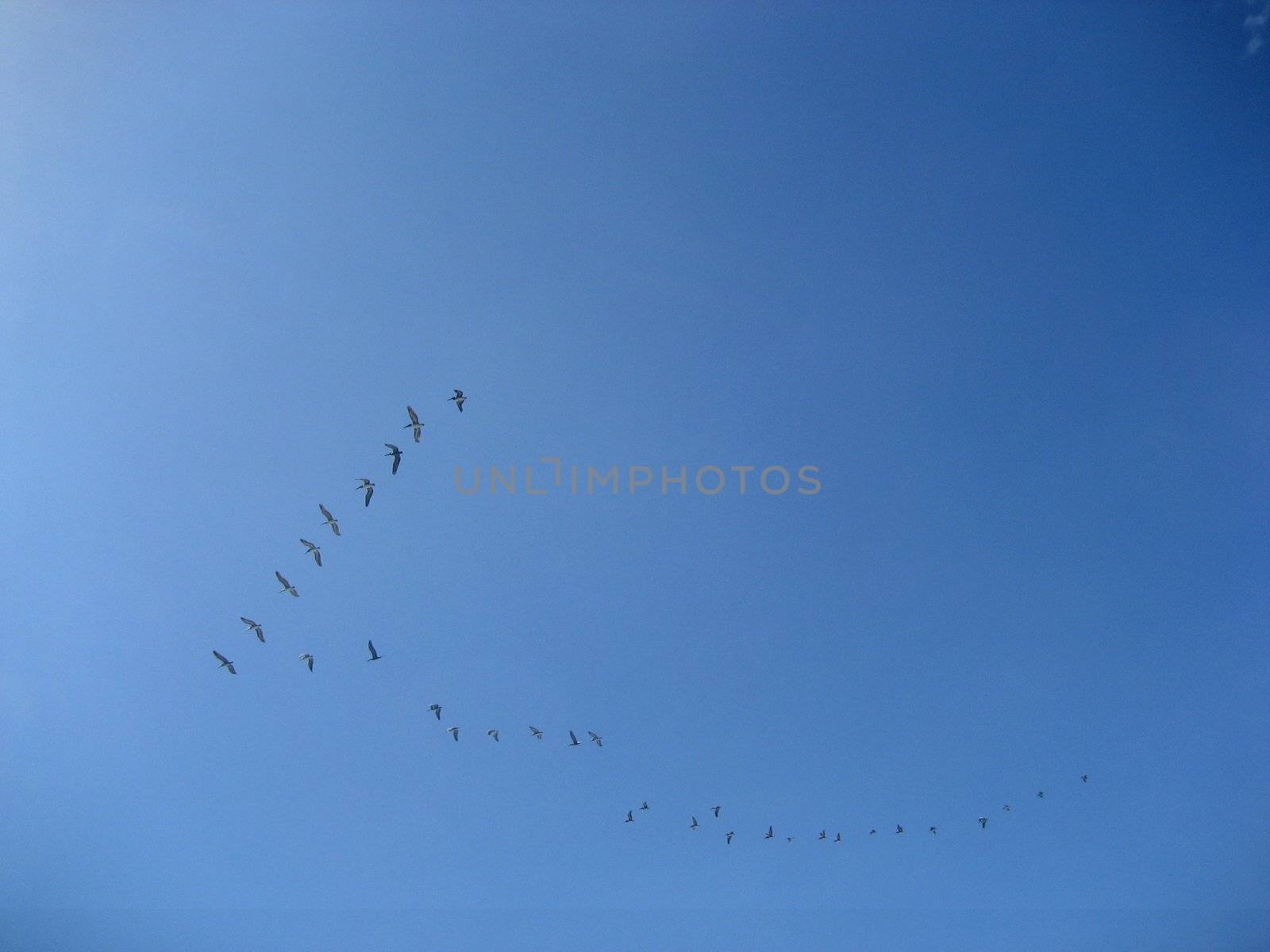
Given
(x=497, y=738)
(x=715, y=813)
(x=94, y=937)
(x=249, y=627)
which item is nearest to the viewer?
(x=249, y=627)

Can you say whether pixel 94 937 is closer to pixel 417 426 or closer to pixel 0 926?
pixel 0 926

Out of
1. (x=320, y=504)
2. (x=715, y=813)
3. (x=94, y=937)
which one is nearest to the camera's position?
(x=320, y=504)

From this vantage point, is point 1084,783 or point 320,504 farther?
point 1084,783

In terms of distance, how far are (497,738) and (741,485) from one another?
25.6 m

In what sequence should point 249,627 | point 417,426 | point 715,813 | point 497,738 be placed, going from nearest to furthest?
1. point 417,426
2. point 249,627
3. point 497,738
4. point 715,813

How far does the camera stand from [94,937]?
6738 centimetres

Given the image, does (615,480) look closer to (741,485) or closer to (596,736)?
(741,485)

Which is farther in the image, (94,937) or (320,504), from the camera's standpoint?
(94,937)

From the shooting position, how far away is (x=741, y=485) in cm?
3953

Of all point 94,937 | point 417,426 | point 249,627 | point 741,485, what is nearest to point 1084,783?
point 741,485

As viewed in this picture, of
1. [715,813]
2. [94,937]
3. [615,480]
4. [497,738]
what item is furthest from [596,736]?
[94,937]

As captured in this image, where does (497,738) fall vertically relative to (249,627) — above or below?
below

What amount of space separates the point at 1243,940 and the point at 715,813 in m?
65.0

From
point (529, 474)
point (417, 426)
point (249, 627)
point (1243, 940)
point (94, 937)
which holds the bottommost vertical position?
point (94, 937)
